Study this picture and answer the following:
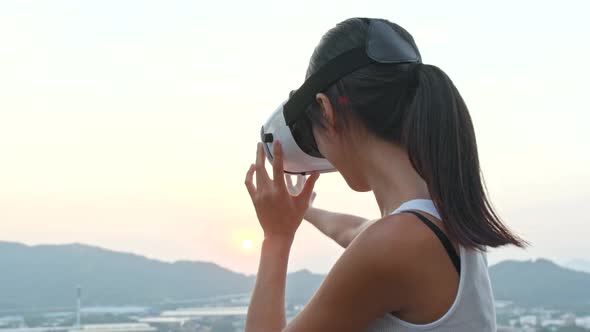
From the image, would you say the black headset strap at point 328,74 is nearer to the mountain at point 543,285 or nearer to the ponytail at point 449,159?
the ponytail at point 449,159

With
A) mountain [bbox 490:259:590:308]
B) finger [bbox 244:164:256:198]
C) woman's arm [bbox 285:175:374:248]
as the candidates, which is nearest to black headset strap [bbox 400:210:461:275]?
finger [bbox 244:164:256:198]

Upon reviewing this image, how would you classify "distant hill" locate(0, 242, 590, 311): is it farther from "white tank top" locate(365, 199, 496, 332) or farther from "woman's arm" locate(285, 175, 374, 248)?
"white tank top" locate(365, 199, 496, 332)

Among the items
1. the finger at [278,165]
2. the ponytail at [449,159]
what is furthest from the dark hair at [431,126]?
the finger at [278,165]

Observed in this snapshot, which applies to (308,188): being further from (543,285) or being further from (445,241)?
(543,285)

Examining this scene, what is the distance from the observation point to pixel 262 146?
3.28 ft

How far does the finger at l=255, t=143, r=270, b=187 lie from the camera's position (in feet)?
3.25

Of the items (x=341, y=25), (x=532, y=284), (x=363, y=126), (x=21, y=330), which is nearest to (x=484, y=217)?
(x=363, y=126)

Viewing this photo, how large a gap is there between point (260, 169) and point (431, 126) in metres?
0.26

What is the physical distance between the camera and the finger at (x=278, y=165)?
963 mm

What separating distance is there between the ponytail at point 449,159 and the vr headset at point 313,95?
42mm

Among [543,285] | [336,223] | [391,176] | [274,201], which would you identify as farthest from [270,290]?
[543,285]

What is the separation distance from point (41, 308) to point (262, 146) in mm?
20432

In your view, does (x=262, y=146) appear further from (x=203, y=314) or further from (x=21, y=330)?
(x=21, y=330)

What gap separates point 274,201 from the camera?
0.99 meters
